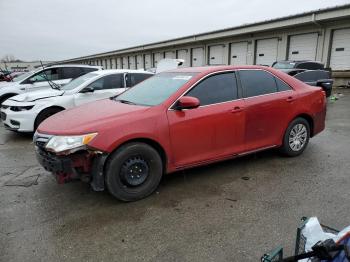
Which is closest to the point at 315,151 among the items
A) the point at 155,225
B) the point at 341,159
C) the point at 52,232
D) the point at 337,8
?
the point at 341,159

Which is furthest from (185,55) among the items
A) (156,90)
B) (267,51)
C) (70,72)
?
(156,90)

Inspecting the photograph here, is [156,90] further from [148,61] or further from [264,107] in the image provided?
[148,61]

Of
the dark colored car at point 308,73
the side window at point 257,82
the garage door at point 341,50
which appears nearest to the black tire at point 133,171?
the side window at point 257,82

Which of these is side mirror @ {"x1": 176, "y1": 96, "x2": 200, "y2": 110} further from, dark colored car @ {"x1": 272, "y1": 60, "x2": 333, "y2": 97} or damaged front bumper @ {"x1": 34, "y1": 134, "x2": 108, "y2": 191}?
dark colored car @ {"x1": 272, "y1": 60, "x2": 333, "y2": 97}

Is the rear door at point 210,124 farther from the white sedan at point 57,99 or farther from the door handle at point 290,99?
the white sedan at point 57,99

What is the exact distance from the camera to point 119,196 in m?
3.46

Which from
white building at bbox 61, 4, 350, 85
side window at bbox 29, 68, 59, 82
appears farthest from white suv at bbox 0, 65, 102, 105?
white building at bbox 61, 4, 350, 85

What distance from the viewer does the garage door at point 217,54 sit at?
24594 millimetres

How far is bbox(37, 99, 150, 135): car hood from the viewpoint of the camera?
3.37m

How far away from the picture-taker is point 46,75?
33.4ft

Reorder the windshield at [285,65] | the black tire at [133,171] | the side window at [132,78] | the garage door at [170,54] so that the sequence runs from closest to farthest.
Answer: the black tire at [133,171]
the side window at [132,78]
the windshield at [285,65]
the garage door at [170,54]

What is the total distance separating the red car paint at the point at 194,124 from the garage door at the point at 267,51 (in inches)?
662

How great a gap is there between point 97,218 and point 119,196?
1.18 ft

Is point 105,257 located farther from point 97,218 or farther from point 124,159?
point 124,159
